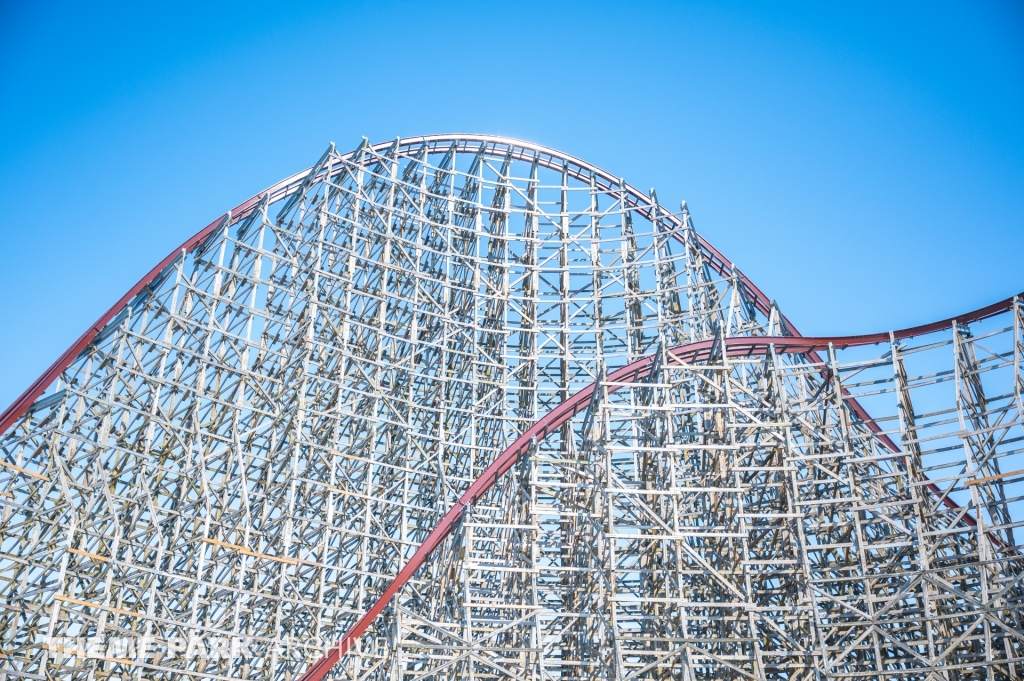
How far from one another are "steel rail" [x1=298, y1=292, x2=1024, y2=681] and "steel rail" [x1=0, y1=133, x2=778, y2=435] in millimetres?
3305

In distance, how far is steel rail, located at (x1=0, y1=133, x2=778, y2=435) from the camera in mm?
14773

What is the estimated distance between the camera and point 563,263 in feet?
62.7

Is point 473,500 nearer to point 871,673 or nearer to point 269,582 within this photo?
point 269,582

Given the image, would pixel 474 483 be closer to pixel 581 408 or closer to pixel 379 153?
pixel 581 408

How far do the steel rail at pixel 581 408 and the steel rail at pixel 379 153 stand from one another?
330 centimetres

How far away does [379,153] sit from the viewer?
61.0ft

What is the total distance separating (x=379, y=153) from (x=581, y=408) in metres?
6.78

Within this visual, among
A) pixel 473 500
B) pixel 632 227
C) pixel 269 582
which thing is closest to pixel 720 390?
pixel 473 500

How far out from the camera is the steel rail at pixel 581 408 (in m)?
12.1

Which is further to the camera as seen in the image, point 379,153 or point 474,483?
point 379,153

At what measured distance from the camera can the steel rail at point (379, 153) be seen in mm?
14773

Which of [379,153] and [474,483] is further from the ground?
[379,153]

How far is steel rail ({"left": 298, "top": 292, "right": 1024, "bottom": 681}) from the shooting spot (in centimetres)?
1208

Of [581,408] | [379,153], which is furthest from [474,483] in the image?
[379,153]
